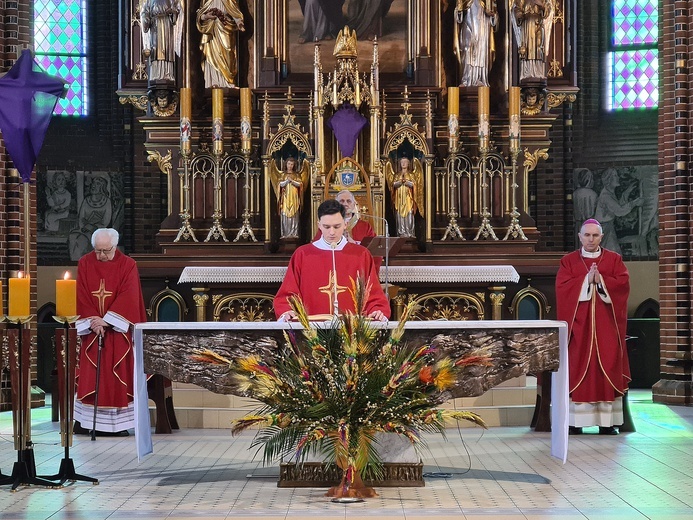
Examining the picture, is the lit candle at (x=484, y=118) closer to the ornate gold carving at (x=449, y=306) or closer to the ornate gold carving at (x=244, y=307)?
the ornate gold carving at (x=449, y=306)

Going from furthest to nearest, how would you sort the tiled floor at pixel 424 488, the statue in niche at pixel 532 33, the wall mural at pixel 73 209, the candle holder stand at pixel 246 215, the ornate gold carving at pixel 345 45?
the wall mural at pixel 73 209 → the statue in niche at pixel 532 33 → the candle holder stand at pixel 246 215 → the ornate gold carving at pixel 345 45 → the tiled floor at pixel 424 488

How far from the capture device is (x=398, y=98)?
15328mm

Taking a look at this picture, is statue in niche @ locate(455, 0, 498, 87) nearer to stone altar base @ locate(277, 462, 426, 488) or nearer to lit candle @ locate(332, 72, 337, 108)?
lit candle @ locate(332, 72, 337, 108)

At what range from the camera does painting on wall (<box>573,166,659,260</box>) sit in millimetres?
19250

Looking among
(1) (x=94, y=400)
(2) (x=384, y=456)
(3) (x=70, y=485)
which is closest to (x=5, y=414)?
(1) (x=94, y=400)

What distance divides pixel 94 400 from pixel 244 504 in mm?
4444

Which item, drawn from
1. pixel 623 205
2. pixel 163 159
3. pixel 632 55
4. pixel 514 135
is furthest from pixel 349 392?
pixel 632 55

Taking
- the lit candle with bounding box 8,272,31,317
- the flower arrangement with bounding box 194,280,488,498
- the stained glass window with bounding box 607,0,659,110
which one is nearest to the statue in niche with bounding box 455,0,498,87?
the stained glass window with bounding box 607,0,659,110

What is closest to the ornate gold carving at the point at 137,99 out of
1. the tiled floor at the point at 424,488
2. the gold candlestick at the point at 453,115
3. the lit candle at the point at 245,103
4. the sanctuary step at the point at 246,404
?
the lit candle at the point at 245,103

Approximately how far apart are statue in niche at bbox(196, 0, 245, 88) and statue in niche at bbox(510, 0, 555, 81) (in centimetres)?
339

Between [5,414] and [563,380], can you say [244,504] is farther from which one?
[5,414]

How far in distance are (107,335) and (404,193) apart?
14.8ft

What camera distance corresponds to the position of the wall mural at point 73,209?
19.1 m

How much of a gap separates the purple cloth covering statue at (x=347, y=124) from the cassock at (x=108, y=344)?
391cm
